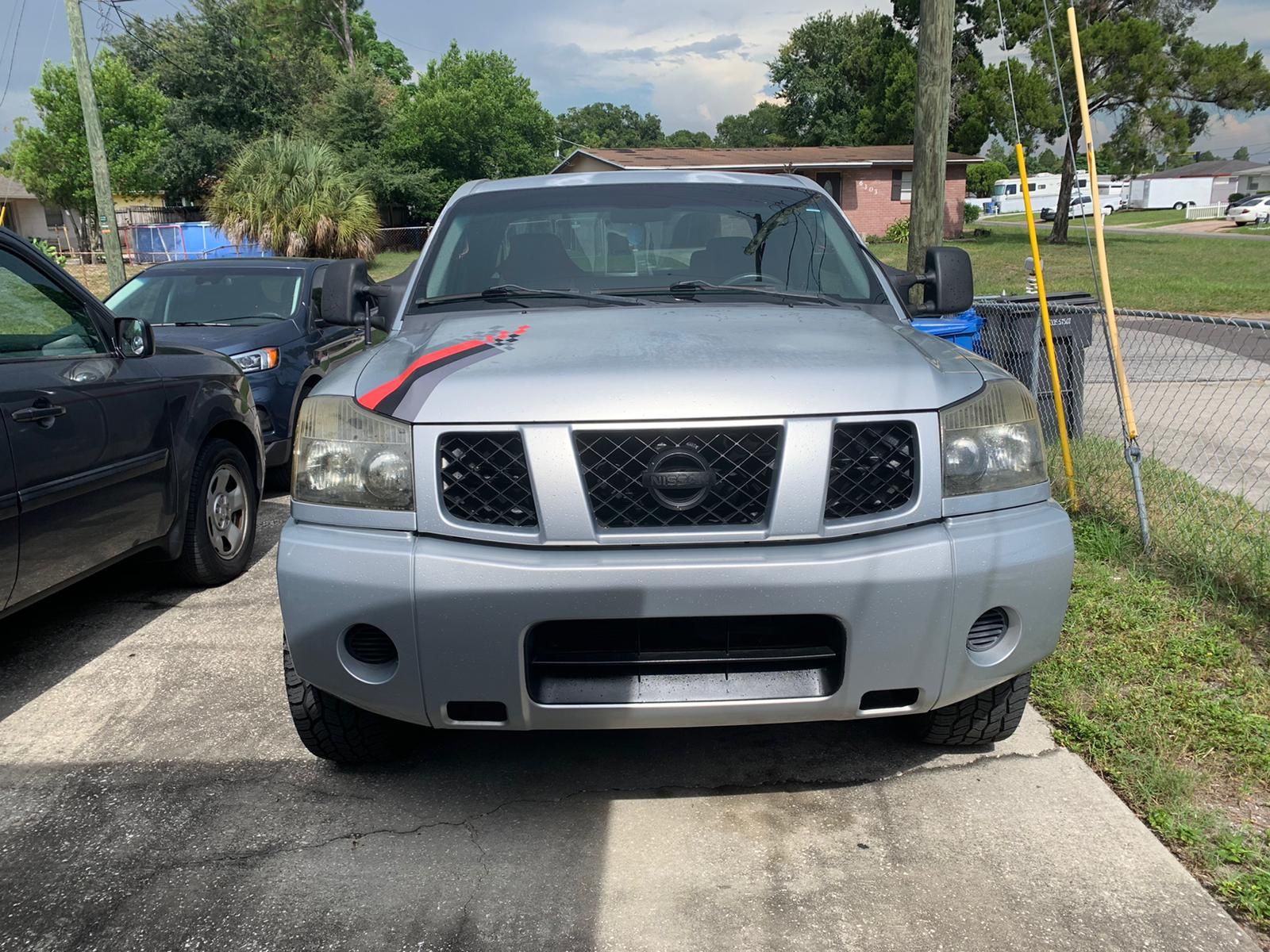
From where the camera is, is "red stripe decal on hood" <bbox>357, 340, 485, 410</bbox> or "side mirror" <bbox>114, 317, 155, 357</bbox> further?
"side mirror" <bbox>114, 317, 155, 357</bbox>

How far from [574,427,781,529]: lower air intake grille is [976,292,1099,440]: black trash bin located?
4.56 m

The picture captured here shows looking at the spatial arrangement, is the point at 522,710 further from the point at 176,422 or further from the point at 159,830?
the point at 176,422

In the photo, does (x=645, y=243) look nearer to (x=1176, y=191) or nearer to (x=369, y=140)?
(x=369, y=140)

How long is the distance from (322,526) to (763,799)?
1504mm

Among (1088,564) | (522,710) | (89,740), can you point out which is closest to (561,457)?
(522,710)

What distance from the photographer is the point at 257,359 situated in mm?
7117

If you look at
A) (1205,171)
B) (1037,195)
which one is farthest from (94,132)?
(1205,171)

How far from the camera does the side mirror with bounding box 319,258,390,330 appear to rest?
13.5ft

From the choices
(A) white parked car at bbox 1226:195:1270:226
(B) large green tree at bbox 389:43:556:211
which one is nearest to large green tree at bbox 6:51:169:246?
(B) large green tree at bbox 389:43:556:211

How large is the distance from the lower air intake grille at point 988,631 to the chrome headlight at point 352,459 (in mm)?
1517

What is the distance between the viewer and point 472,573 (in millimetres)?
2594

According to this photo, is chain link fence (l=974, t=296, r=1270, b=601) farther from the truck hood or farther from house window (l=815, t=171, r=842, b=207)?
house window (l=815, t=171, r=842, b=207)

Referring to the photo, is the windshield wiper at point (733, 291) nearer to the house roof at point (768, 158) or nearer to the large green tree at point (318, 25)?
the house roof at point (768, 158)

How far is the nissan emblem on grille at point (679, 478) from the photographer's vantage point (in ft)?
8.70
